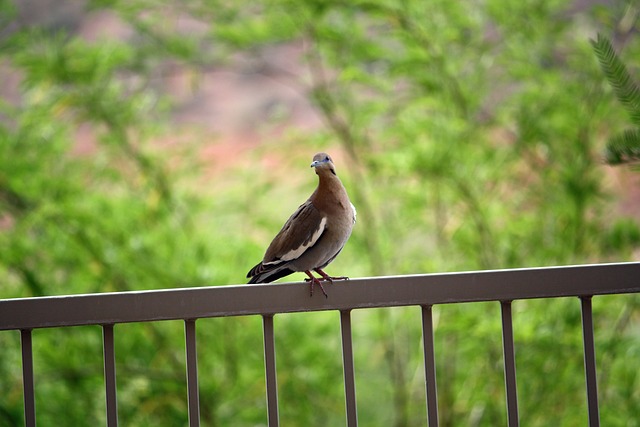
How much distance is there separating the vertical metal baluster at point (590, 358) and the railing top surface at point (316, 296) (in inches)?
1.2

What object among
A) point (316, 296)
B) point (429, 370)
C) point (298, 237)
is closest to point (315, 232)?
point (298, 237)

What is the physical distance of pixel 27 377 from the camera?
1075 millimetres

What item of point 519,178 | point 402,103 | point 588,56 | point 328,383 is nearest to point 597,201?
point 519,178

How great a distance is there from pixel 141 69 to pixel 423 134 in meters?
1.21

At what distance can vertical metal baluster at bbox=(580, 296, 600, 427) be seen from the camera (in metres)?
1.09

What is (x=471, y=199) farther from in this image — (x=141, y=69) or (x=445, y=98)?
(x=141, y=69)

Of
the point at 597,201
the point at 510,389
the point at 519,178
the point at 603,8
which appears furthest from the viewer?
the point at 519,178

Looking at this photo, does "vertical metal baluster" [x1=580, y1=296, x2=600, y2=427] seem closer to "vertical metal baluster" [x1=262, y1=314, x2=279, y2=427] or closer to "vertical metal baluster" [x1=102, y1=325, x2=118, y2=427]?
"vertical metal baluster" [x1=262, y1=314, x2=279, y2=427]

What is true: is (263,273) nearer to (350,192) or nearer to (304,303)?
(304,303)

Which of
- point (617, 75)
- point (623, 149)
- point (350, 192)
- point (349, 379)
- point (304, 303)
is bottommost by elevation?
point (349, 379)

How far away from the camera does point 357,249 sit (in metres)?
3.11

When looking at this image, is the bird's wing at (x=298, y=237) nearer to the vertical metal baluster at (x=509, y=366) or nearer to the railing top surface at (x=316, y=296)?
the railing top surface at (x=316, y=296)

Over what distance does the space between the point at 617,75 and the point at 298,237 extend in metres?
0.60

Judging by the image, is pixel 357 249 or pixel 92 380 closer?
pixel 92 380
